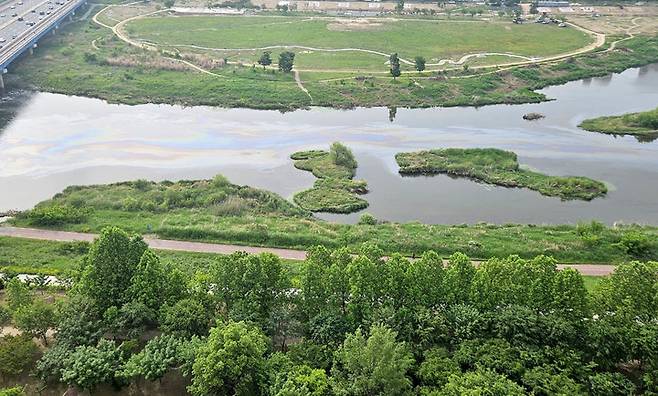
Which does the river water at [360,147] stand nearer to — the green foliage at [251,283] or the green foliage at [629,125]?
the green foliage at [629,125]

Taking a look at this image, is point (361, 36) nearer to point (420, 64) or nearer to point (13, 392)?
point (420, 64)

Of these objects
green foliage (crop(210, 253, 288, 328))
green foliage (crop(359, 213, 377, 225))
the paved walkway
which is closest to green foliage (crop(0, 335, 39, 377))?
green foliage (crop(210, 253, 288, 328))

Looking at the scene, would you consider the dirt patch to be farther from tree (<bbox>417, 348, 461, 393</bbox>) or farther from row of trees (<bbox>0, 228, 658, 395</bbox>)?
tree (<bbox>417, 348, 461, 393</bbox>)

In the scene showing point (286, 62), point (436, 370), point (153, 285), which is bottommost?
point (436, 370)

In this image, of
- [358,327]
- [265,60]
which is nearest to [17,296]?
[358,327]

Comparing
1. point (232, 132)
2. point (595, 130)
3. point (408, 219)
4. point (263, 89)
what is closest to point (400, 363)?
point (408, 219)

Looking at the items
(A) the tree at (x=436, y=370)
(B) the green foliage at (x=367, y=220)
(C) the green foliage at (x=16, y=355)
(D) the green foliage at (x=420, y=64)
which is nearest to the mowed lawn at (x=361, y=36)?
(D) the green foliage at (x=420, y=64)

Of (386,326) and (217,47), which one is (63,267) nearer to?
(386,326)
